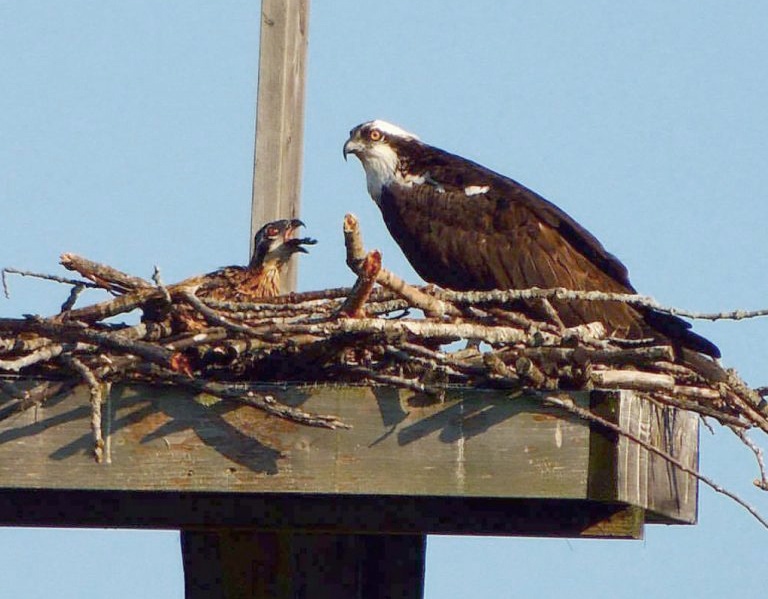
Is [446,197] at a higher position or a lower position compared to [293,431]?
higher

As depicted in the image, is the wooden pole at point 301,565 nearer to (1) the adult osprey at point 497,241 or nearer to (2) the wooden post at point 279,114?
(2) the wooden post at point 279,114

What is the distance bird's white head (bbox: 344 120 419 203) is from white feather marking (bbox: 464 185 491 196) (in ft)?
1.54

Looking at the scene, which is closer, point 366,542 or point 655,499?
point 655,499

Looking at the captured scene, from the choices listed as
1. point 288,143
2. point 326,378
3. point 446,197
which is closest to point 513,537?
point 326,378

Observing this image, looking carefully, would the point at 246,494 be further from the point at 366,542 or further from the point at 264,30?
the point at 264,30

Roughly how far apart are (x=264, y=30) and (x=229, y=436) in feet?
7.11

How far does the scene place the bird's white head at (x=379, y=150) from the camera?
22.8ft

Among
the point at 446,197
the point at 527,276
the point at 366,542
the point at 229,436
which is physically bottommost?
the point at 366,542

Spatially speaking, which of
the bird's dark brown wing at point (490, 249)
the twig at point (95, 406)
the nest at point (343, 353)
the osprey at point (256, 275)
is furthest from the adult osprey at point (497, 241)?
the twig at point (95, 406)

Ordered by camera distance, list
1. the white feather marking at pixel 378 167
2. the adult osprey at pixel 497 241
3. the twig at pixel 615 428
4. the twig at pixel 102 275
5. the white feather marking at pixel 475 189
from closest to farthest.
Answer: the twig at pixel 615 428
the twig at pixel 102 275
the adult osprey at pixel 497 241
the white feather marking at pixel 475 189
the white feather marking at pixel 378 167

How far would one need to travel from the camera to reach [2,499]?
388 centimetres

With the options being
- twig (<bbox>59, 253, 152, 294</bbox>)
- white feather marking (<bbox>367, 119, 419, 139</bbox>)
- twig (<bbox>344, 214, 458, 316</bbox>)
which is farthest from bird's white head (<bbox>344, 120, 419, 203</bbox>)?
twig (<bbox>344, 214, 458, 316</bbox>)

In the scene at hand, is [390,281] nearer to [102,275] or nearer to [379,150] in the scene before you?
[102,275]

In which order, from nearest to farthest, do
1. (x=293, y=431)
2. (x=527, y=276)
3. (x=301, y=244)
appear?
(x=293, y=431)
(x=301, y=244)
(x=527, y=276)
